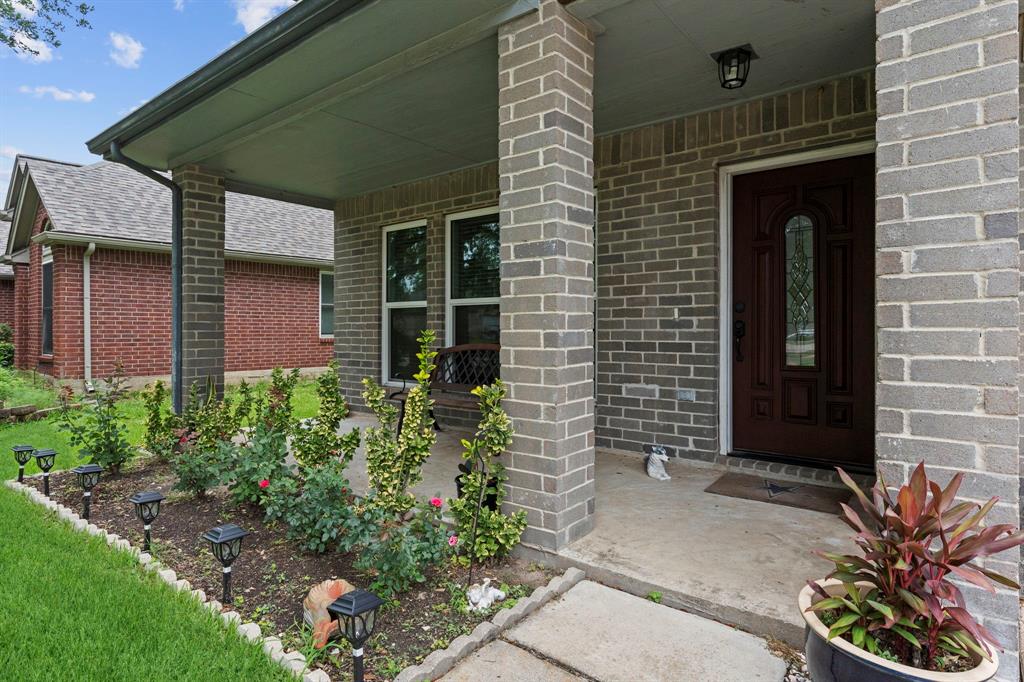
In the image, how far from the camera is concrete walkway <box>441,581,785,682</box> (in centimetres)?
186

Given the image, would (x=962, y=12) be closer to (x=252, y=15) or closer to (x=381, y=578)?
(x=381, y=578)

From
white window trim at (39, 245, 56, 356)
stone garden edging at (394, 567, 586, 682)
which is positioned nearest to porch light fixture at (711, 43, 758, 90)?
stone garden edging at (394, 567, 586, 682)

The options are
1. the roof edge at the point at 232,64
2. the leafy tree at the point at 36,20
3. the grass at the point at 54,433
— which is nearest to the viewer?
the roof edge at the point at 232,64

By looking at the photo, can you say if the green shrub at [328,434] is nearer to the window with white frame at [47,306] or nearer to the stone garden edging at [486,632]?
the stone garden edging at [486,632]

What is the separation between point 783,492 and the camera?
3498 millimetres

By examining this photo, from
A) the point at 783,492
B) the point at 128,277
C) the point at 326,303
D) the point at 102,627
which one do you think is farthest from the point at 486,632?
the point at 326,303

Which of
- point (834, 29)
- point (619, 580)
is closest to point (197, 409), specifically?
point (619, 580)

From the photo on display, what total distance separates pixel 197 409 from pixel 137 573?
1.79 m

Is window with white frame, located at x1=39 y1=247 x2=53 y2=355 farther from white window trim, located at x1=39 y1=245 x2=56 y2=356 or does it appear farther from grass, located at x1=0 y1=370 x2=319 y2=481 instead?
grass, located at x1=0 y1=370 x2=319 y2=481

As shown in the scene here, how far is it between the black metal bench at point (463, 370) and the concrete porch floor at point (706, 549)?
4.59 feet

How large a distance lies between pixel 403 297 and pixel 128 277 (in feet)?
20.1

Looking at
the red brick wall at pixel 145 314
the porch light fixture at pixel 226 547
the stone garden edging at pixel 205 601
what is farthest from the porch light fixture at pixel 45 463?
the red brick wall at pixel 145 314

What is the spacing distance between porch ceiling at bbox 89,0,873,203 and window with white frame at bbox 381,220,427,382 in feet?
3.66

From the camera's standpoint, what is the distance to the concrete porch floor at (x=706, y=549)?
2.17 meters
